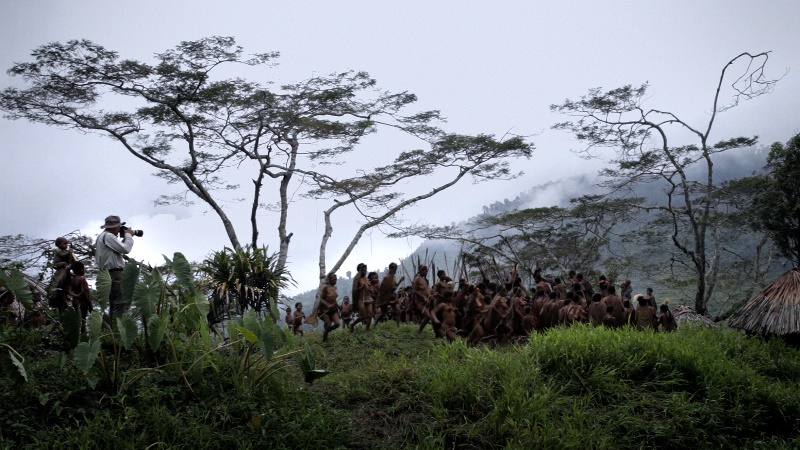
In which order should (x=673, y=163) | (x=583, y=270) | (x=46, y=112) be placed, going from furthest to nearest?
1. (x=583, y=270)
2. (x=673, y=163)
3. (x=46, y=112)

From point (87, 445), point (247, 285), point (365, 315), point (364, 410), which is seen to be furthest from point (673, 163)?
point (87, 445)

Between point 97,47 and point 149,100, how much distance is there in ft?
7.07

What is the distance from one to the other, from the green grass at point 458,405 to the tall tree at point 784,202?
31.3 ft

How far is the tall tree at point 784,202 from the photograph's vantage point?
16.6 m

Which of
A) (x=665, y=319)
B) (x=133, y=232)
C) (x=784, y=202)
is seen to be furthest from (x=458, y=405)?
(x=784, y=202)

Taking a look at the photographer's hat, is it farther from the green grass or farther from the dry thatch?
the dry thatch

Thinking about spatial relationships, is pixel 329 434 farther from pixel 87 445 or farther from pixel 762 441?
pixel 762 441

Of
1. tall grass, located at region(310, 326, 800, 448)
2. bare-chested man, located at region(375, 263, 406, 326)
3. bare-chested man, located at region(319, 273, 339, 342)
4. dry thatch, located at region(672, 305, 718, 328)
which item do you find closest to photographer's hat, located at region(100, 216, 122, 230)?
tall grass, located at region(310, 326, 800, 448)

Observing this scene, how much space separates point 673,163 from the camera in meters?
20.4

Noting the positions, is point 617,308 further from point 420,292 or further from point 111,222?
point 111,222

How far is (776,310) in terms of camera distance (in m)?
11.0

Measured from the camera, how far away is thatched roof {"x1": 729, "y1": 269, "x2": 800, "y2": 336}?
35.2ft

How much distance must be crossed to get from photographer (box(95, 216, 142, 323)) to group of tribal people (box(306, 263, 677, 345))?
4.25 meters

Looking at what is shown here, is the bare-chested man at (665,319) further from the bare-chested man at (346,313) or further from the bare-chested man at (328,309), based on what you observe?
the bare-chested man at (346,313)
